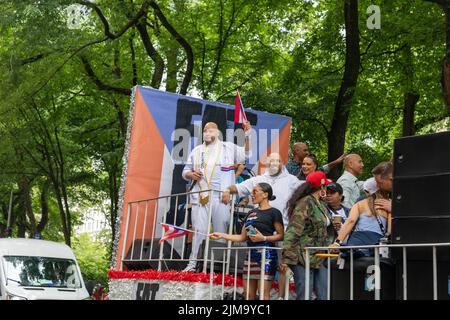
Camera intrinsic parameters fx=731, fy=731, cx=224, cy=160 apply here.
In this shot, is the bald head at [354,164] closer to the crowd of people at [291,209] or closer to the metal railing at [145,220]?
the crowd of people at [291,209]

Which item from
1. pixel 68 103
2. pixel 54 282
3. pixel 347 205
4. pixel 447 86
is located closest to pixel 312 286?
pixel 347 205

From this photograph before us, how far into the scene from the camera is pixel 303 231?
7648 millimetres

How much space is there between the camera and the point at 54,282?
47.1ft

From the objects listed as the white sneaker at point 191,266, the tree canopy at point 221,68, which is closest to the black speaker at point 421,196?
the white sneaker at point 191,266

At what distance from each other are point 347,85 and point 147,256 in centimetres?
719

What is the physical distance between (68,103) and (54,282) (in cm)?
1083

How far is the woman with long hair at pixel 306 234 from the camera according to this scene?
7.45m

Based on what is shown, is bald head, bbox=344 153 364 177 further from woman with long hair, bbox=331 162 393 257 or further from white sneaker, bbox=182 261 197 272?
white sneaker, bbox=182 261 197 272

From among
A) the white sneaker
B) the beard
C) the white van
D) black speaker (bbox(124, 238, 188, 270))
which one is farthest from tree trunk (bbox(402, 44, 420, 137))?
the white sneaker

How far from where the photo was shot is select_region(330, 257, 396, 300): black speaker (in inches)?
260

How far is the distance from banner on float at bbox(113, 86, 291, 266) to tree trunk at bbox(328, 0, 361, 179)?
4012mm

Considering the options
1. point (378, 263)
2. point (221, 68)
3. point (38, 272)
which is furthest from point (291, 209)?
point (221, 68)

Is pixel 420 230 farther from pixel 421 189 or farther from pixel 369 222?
pixel 369 222
